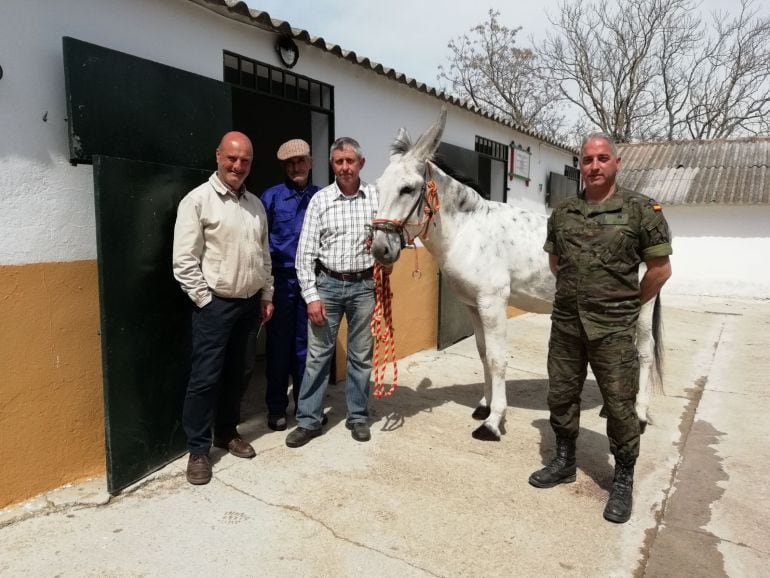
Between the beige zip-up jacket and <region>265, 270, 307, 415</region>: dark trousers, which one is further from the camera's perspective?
<region>265, 270, 307, 415</region>: dark trousers

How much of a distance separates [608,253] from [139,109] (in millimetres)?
2649

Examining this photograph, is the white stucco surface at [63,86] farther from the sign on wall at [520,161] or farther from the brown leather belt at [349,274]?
the sign on wall at [520,161]

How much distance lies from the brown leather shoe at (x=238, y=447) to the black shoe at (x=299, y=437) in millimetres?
247

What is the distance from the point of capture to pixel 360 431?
373cm

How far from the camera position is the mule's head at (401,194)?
3.23 metres

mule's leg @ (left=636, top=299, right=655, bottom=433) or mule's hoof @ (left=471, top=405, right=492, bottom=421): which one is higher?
mule's leg @ (left=636, top=299, right=655, bottom=433)

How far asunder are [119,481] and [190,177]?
177 cm

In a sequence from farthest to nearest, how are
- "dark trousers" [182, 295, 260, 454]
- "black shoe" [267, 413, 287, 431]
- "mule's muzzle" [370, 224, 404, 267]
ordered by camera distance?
"black shoe" [267, 413, 287, 431] → "mule's muzzle" [370, 224, 404, 267] → "dark trousers" [182, 295, 260, 454]

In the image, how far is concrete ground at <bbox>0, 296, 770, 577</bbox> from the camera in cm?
239

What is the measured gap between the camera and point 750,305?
1116cm

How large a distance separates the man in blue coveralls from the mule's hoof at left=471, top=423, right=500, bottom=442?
4.61 feet

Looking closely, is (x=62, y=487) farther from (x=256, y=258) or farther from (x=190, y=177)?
(x=190, y=177)

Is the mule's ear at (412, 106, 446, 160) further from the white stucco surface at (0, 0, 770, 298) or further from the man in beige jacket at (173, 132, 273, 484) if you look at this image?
the white stucco surface at (0, 0, 770, 298)

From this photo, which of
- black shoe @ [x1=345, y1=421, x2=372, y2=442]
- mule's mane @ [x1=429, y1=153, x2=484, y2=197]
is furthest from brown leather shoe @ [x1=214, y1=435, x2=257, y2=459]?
mule's mane @ [x1=429, y1=153, x2=484, y2=197]
